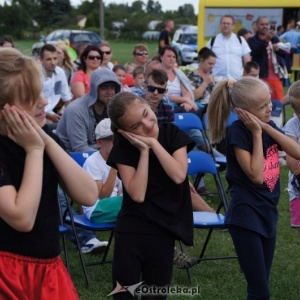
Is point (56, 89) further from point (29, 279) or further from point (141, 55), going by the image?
point (29, 279)

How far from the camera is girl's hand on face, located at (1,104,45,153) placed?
2312 millimetres

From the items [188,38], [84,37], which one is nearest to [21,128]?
[84,37]

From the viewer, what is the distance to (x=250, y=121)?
12.3 ft

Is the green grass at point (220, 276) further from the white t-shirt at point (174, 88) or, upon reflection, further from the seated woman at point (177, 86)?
the white t-shirt at point (174, 88)

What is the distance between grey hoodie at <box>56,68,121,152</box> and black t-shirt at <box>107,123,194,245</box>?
2.60 m

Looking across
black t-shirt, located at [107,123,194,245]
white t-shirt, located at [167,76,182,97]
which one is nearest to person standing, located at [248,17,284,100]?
white t-shirt, located at [167,76,182,97]

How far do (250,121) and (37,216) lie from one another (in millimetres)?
1638

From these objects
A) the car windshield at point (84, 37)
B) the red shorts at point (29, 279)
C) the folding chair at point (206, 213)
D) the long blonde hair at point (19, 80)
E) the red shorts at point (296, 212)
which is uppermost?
the long blonde hair at point (19, 80)

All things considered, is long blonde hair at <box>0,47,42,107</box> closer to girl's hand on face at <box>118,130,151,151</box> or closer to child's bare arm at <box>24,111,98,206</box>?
child's bare arm at <box>24,111,98,206</box>

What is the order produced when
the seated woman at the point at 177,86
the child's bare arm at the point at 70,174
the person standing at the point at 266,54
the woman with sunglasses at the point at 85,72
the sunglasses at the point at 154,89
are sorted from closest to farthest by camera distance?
the child's bare arm at the point at 70,174 → the sunglasses at the point at 154,89 → the woman with sunglasses at the point at 85,72 → the seated woman at the point at 177,86 → the person standing at the point at 266,54

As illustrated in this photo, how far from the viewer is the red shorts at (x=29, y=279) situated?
95.6 inches

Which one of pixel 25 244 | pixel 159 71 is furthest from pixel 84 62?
pixel 25 244

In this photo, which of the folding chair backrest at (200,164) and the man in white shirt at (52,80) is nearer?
the folding chair backrest at (200,164)

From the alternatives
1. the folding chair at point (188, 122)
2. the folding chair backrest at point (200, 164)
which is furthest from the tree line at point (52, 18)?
the folding chair backrest at point (200, 164)
